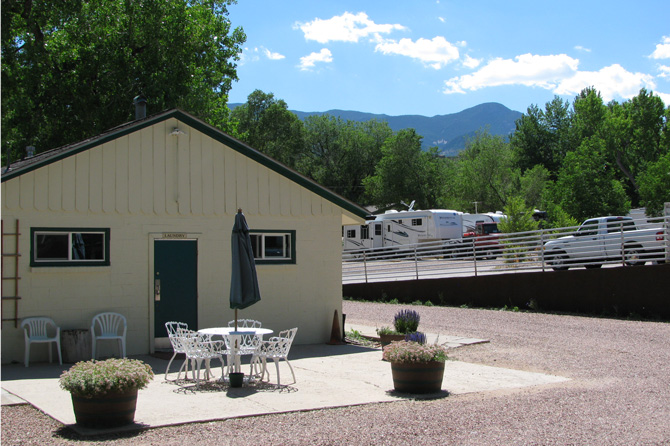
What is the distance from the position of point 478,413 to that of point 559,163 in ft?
198

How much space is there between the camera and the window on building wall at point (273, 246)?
1286cm

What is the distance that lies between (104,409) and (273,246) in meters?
6.81

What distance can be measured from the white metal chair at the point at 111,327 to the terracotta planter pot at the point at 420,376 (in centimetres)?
505

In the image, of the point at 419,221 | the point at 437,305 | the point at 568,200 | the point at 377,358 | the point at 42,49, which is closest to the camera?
the point at 377,358

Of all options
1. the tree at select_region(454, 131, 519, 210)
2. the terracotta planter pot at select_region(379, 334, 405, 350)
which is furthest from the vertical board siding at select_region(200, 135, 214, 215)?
the tree at select_region(454, 131, 519, 210)

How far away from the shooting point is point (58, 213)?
1097cm

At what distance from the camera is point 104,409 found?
21.0 feet

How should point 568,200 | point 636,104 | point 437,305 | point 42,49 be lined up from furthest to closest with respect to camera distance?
1. point 636,104
2. point 568,200
3. point 42,49
4. point 437,305

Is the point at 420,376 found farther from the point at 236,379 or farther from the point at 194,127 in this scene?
the point at 194,127

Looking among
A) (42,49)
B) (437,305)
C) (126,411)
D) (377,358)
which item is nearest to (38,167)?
(126,411)

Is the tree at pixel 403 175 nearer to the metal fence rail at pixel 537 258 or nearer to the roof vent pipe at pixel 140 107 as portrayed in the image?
the metal fence rail at pixel 537 258

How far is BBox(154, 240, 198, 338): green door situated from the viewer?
11836mm

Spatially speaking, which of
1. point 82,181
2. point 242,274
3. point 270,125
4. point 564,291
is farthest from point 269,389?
point 270,125

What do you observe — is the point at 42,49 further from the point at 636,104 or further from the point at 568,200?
the point at 636,104
